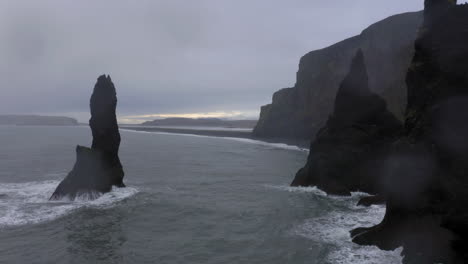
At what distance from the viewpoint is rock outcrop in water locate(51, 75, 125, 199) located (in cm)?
3025

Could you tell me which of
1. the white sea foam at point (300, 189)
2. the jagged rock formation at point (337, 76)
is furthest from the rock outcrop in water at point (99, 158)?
the jagged rock formation at point (337, 76)

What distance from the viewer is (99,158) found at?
3288cm

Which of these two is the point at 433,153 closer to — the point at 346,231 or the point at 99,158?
the point at 346,231

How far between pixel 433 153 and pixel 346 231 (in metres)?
7.64

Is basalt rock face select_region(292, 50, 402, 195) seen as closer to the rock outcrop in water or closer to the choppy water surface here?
the choppy water surface

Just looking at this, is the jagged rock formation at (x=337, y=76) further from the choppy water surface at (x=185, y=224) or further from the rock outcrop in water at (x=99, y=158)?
the rock outcrop in water at (x=99, y=158)

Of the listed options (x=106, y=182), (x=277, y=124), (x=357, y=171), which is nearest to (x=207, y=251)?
(x=106, y=182)

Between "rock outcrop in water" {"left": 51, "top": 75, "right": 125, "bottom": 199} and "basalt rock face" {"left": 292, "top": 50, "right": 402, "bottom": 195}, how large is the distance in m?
20.4

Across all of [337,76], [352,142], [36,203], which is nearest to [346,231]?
[352,142]

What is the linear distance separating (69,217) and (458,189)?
2506cm

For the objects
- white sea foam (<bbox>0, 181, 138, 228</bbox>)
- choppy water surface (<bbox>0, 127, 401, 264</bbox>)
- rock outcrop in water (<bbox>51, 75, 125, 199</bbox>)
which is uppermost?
rock outcrop in water (<bbox>51, 75, 125, 199</bbox>)

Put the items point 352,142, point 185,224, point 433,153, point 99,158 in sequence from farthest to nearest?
point 352,142 < point 99,158 < point 185,224 < point 433,153

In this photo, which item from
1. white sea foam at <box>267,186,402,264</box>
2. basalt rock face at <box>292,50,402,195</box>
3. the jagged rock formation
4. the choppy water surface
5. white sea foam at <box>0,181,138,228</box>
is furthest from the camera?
the jagged rock formation

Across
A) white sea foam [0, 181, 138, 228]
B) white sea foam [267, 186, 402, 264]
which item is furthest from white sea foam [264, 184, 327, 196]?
white sea foam [0, 181, 138, 228]
